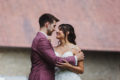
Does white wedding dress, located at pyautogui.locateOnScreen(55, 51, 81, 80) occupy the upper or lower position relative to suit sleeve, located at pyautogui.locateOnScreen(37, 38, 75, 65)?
lower

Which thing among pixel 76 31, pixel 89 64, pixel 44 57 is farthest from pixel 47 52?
pixel 89 64

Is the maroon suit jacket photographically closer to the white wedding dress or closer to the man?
the man

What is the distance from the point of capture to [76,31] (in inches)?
178

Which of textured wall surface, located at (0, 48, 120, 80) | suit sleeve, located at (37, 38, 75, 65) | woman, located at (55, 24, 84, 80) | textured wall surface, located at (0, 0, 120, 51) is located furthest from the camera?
textured wall surface, located at (0, 48, 120, 80)

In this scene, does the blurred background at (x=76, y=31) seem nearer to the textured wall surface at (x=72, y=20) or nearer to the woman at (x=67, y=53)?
the textured wall surface at (x=72, y=20)

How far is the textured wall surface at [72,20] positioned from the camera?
4.33 m

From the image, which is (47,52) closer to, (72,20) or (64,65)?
(64,65)

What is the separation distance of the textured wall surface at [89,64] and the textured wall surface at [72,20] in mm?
223

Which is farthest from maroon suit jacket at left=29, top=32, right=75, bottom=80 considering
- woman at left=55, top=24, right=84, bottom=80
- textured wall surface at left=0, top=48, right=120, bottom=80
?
textured wall surface at left=0, top=48, right=120, bottom=80

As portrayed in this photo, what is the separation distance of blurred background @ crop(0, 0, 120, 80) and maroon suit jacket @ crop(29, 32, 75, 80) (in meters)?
1.63

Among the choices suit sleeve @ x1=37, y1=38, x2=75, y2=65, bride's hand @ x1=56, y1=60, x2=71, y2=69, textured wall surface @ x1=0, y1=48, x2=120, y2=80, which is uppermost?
suit sleeve @ x1=37, y1=38, x2=75, y2=65

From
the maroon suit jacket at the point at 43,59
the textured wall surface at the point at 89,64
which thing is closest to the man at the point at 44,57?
the maroon suit jacket at the point at 43,59

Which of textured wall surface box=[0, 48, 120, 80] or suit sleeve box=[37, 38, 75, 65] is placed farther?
textured wall surface box=[0, 48, 120, 80]

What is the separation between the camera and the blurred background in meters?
4.35
